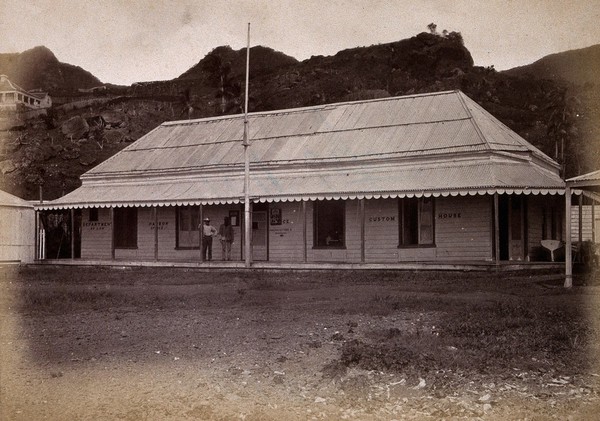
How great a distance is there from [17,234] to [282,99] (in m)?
52.5

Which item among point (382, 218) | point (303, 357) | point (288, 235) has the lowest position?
point (303, 357)

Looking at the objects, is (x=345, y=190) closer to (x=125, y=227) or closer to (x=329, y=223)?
(x=329, y=223)

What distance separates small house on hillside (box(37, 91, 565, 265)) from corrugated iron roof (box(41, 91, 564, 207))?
0.05 m

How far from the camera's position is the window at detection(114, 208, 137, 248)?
25000 millimetres

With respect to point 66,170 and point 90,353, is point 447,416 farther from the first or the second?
point 66,170

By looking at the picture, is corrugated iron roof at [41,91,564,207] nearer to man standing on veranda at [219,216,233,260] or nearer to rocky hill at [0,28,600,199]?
man standing on veranda at [219,216,233,260]

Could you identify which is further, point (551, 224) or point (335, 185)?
point (551, 224)

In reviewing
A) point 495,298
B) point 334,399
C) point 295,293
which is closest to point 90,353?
point 334,399

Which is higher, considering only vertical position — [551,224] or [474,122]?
[474,122]

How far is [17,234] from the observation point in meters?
25.2

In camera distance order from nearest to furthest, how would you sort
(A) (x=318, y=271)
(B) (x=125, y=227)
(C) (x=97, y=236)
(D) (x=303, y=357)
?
(D) (x=303, y=357) → (A) (x=318, y=271) → (B) (x=125, y=227) → (C) (x=97, y=236)

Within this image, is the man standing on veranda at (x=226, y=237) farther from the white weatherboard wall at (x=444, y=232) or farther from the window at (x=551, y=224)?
the window at (x=551, y=224)

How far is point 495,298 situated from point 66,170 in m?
45.3

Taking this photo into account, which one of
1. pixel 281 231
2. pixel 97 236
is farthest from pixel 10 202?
pixel 281 231
